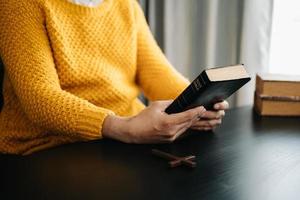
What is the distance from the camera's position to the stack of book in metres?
1.12

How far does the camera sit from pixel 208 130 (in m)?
1.01

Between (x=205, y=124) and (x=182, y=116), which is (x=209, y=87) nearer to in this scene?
(x=182, y=116)

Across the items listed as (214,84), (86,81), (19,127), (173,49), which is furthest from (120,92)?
(173,49)

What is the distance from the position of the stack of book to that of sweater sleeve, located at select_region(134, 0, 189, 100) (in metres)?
0.26

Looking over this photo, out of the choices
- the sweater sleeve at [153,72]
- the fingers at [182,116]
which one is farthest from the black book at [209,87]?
the sweater sleeve at [153,72]

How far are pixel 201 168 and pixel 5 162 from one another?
16.1 inches

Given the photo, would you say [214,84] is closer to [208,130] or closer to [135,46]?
[208,130]

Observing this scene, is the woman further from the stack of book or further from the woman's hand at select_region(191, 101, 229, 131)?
the stack of book

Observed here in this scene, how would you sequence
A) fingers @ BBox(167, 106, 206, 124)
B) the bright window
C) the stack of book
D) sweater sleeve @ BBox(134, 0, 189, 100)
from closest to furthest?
fingers @ BBox(167, 106, 206, 124) → the stack of book → sweater sleeve @ BBox(134, 0, 189, 100) → the bright window

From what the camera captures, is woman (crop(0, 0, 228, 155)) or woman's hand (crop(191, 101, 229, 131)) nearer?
woman (crop(0, 0, 228, 155))

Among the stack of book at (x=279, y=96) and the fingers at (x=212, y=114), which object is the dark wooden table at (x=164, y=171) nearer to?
the fingers at (x=212, y=114)

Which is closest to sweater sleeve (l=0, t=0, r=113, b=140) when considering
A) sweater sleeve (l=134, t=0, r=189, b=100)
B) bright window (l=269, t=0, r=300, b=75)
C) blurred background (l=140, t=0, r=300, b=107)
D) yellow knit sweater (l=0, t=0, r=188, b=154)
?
yellow knit sweater (l=0, t=0, r=188, b=154)

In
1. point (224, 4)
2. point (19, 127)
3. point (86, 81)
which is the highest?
point (224, 4)

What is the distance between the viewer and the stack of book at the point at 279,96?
1.12 meters
